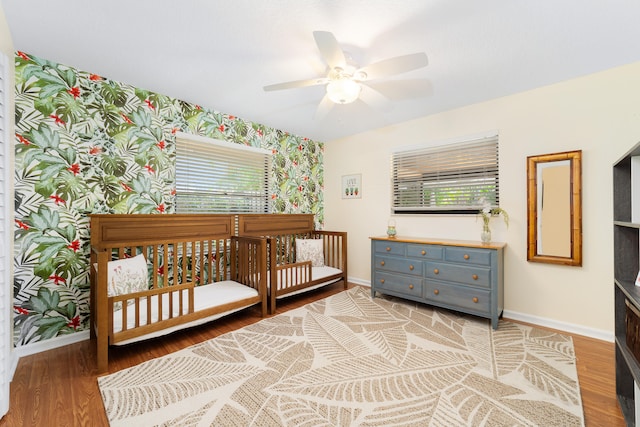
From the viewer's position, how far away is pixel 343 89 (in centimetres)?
200

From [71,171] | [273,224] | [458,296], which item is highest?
[71,171]

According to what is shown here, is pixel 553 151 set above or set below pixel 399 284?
above

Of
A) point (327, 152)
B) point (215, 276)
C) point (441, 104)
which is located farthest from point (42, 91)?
point (441, 104)

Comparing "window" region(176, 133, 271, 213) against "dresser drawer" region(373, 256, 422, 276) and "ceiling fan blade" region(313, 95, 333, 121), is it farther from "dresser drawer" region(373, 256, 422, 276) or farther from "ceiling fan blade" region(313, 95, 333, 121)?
"dresser drawer" region(373, 256, 422, 276)

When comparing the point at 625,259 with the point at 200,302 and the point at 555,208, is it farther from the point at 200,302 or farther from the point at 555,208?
the point at 200,302

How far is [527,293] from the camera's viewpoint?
2.81 meters

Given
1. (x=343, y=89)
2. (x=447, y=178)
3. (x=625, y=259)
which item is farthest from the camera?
(x=447, y=178)

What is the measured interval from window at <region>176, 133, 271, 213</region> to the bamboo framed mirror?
A: 3172 mm

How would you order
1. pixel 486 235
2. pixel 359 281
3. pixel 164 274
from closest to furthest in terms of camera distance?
pixel 164 274 → pixel 486 235 → pixel 359 281

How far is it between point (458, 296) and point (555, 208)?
125 centimetres

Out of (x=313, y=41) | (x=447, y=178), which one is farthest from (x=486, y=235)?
(x=313, y=41)

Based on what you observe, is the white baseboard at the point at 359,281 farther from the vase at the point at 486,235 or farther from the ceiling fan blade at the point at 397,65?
the ceiling fan blade at the point at 397,65

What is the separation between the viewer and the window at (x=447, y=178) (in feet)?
10.1

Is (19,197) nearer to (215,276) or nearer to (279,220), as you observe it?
(215,276)
